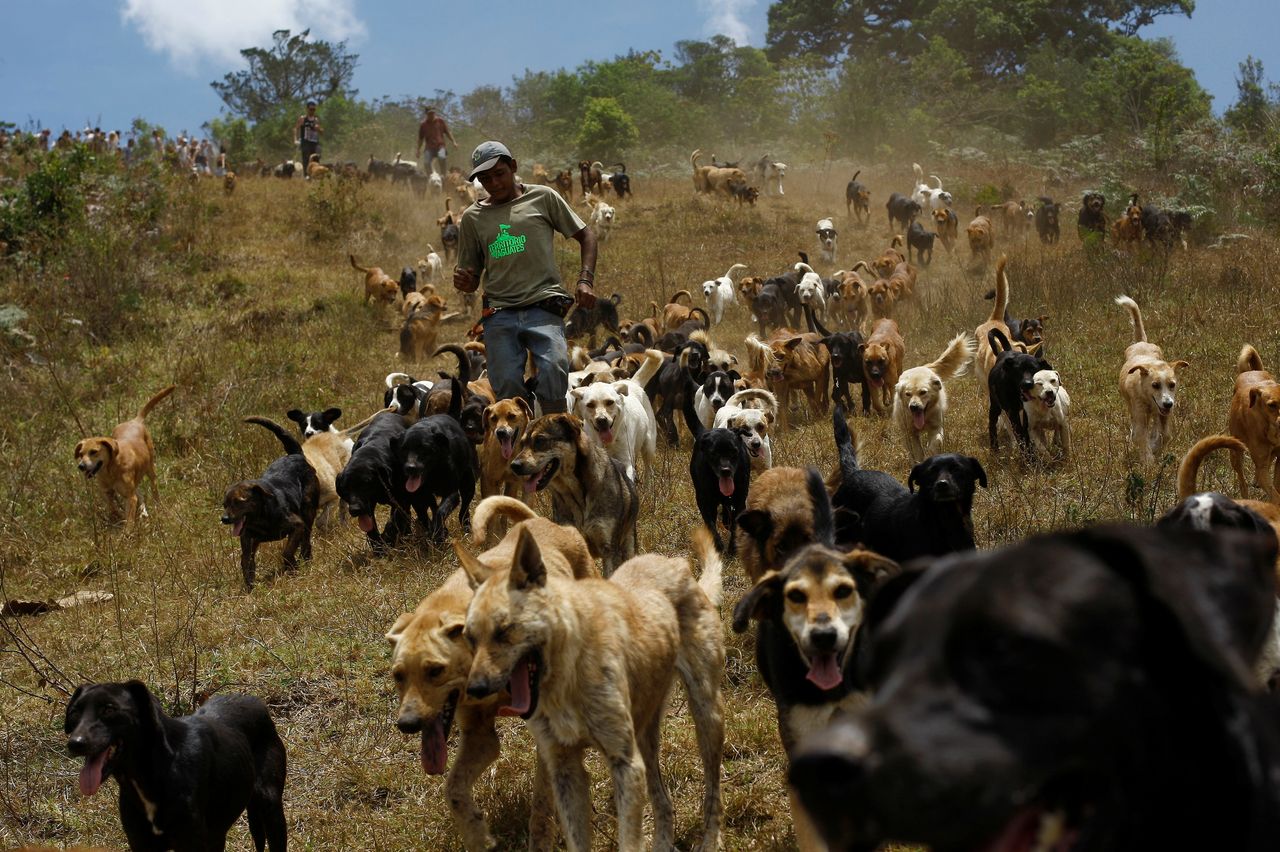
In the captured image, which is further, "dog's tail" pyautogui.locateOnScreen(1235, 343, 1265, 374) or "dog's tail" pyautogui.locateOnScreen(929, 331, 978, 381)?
"dog's tail" pyautogui.locateOnScreen(929, 331, 978, 381)

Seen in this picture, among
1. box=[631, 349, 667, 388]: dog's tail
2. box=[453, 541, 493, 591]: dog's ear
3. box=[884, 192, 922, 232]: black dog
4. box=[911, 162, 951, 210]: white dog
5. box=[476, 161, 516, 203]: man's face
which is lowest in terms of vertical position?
box=[453, 541, 493, 591]: dog's ear

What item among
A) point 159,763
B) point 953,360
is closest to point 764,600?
point 159,763

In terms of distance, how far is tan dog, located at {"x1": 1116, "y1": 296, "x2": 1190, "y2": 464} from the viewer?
9852mm

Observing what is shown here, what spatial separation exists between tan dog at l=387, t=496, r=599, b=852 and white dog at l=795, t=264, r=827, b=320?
14553 mm

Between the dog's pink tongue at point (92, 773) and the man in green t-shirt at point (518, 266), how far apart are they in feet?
16.3

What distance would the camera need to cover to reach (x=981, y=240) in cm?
2370

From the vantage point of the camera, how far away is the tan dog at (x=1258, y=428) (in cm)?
850

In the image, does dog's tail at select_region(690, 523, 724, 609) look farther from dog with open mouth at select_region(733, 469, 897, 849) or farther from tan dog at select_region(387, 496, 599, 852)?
dog with open mouth at select_region(733, 469, 897, 849)

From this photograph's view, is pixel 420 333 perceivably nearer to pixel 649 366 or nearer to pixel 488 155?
pixel 649 366

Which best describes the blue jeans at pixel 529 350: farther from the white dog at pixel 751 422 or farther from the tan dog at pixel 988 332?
the tan dog at pixel 988 332

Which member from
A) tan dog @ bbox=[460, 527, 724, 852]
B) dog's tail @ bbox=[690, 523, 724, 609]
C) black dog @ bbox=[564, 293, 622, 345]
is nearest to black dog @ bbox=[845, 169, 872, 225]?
black dog @ bbox=[564, 293, 622, 345]

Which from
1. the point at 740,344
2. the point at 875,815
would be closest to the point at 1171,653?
the point at 875,815

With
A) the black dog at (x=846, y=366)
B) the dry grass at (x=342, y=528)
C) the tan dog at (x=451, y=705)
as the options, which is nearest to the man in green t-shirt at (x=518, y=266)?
A: the dry grass at (x=342, y=528)

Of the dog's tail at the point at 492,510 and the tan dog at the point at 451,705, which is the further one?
the dog's tail at the point at 492,510
